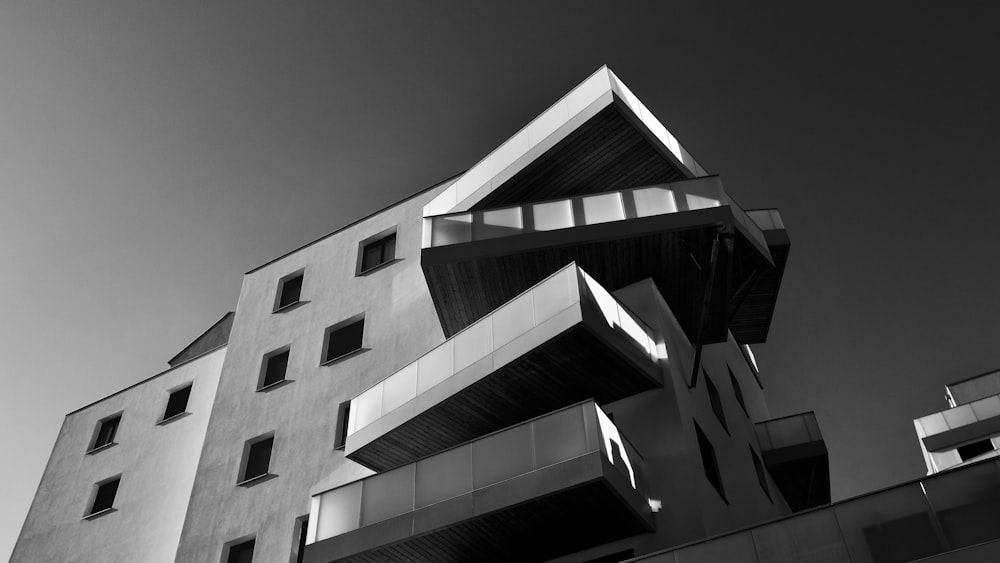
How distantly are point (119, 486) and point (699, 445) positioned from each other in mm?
18088

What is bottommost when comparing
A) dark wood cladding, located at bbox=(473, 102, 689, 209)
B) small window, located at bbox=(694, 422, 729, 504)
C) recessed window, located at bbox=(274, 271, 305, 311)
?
small window, located at bbox=(694, 422, 729, 504)

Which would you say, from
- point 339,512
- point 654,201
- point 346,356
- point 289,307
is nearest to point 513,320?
point 654,201

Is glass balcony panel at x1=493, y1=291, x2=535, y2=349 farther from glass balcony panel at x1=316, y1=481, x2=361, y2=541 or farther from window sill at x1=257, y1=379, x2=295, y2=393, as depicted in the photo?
window sill at x1=257, y1=379, x2=295, y2=393

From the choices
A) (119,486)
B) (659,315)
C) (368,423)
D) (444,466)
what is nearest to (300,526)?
(368,423)

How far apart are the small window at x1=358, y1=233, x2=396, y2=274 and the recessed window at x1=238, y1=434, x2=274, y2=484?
230 inches

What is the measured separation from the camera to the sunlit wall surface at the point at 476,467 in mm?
14352

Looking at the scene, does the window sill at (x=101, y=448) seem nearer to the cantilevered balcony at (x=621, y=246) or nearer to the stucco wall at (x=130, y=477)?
the stucco wall at (x=130, y=477)

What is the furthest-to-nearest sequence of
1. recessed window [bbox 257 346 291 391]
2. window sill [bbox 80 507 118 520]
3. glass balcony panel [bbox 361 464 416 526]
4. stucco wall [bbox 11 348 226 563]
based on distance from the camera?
window sill [bbox 80 507 118 520], recessed window [bbox 257 346 291 391], stucco wall [bbox 11 348 226 563], glass balcony panel [bbox 361 464 416 526]

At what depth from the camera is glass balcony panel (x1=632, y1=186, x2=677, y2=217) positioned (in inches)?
706

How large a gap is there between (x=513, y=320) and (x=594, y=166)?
607 cm

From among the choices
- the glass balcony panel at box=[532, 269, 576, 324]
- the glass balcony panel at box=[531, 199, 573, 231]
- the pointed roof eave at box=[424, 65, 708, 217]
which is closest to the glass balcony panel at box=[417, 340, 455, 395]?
the glass balcony panel at box=[532, 269, 576, 324]

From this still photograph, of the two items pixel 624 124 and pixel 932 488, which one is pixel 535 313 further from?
pixel 932 488

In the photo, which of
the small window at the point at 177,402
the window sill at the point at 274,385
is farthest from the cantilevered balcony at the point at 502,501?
the small window at the point at 177,402

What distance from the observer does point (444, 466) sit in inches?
615
